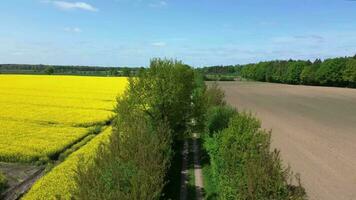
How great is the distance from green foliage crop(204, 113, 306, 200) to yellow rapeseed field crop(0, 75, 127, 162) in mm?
9628

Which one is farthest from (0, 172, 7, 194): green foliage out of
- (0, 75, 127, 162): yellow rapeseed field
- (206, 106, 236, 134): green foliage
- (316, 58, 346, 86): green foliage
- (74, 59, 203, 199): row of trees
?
(316, 58, 346, 86): green foliage

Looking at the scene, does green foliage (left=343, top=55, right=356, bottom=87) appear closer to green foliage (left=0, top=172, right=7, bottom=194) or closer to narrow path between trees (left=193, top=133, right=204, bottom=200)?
narrow path between trees (left=193, top=133, right=204, bottom=200)

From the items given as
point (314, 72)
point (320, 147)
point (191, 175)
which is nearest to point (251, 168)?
point (191, 175)

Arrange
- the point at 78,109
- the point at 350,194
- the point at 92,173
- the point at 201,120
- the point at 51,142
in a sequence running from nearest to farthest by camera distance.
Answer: the point at 92,173, the point at 350,194, the point at 51,142, the point at 201,120, the point at 78,109

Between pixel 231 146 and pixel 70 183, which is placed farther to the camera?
pixel 70 183

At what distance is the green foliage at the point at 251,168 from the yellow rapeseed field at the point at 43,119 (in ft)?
31.6

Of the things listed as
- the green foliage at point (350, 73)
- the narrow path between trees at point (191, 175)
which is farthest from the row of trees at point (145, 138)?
the green foliage at point (350, 73)

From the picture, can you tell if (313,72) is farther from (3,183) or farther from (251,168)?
(251,168)

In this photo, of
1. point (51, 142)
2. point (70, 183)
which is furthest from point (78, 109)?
point (70, 183)

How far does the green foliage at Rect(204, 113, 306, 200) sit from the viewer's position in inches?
380

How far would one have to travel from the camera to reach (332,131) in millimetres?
31547

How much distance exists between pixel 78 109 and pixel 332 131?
64.9 feet

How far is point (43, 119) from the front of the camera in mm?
30031

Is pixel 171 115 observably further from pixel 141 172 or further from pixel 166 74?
pixel 141 172
